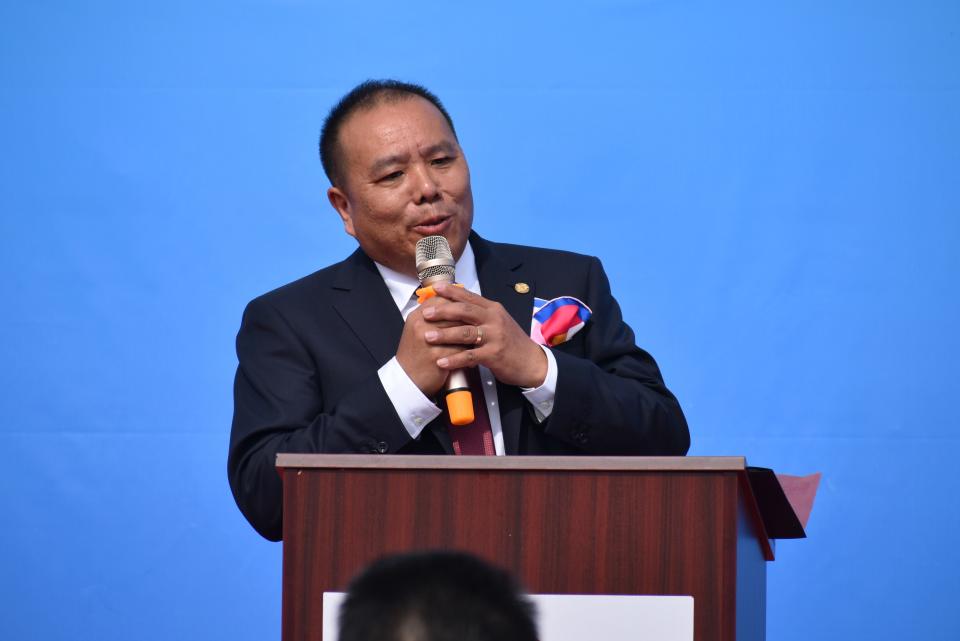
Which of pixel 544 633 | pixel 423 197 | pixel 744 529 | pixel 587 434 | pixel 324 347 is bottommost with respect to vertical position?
pixel 544 633

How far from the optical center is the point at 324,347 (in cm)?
233

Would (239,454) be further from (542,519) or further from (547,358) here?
(542,519)

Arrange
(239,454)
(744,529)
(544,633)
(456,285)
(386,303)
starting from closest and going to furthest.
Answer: (544,633)
(744,529)
(456,285)
(239,454)
(386,303)

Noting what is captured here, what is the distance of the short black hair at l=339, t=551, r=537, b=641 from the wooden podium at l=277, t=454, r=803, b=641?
2.24ft

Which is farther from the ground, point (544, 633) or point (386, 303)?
point (386, 303)

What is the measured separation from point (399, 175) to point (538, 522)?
0.85 metres

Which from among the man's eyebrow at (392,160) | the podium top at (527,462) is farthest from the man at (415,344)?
the podium top at (527,462)

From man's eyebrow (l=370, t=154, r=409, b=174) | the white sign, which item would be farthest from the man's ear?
the white sign

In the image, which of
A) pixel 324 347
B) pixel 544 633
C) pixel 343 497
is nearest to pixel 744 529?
pixel 544 633

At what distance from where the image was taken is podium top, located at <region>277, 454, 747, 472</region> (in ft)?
5.60

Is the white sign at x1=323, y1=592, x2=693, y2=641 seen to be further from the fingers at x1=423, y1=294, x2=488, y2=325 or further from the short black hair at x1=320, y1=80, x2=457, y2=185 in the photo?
the short black hair at x1=320, y1=80, x2=457, y2=185

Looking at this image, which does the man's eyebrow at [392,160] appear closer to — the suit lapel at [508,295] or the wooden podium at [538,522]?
the suit lapel at [508,295]

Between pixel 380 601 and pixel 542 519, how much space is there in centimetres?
74

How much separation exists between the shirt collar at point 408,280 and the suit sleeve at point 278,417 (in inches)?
7.8
